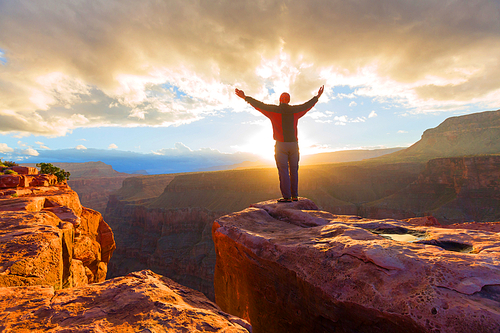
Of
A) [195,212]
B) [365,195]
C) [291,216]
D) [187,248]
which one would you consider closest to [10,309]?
[291,216]

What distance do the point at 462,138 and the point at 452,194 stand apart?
43.8 meters

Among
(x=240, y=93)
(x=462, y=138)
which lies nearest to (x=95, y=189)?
(x=240, y=93)

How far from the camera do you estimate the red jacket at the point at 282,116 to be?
5387mm

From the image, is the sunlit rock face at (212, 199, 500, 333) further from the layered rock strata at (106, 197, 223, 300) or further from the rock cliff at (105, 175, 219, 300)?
the layered rock strata at (106, 197, 223, 300)

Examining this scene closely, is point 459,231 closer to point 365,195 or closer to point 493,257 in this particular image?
point 493,257

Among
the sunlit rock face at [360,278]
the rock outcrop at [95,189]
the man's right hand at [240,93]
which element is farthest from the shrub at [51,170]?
the rock outcrop at [95,189]

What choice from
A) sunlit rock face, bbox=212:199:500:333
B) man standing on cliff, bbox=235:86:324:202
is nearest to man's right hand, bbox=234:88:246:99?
man standing on cliff, bbox=235:86:324:202

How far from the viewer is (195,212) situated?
182 ft

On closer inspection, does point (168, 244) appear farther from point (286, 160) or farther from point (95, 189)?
point (95, 189)

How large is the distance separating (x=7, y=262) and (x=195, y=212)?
55563mm

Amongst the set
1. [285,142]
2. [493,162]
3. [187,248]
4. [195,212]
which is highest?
[285,142]

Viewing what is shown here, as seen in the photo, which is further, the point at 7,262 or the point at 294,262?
the point at 294,262

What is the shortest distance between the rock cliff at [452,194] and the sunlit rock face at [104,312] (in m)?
45.3

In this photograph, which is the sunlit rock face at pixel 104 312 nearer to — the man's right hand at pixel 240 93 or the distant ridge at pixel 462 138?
the man's right hand at pixel 240 93
